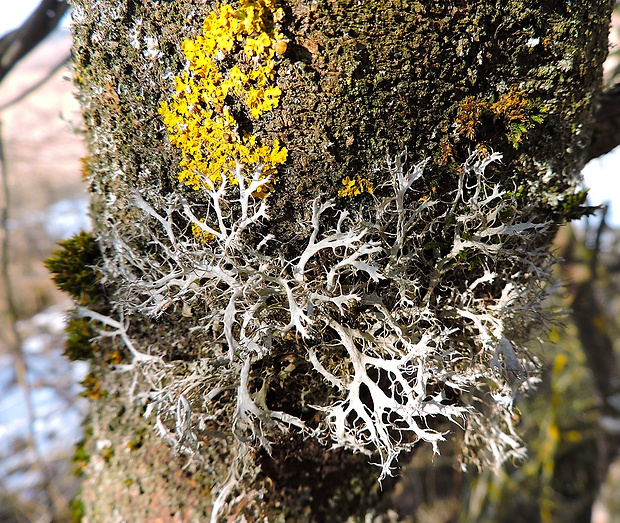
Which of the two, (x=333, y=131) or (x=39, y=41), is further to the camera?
(x=39, y=41)

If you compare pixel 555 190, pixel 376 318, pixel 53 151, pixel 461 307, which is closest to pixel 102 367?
pixel 376 318

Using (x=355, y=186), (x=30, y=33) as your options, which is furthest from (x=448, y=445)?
(x=30, y=33)

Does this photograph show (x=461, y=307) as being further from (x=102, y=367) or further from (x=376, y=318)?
(x=102, y=367)

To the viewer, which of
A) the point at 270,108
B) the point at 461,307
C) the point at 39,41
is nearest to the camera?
the point at 270,108

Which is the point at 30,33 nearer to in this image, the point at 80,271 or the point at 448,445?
the point at 80,271

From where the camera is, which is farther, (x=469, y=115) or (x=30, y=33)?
(x=30, y=33)

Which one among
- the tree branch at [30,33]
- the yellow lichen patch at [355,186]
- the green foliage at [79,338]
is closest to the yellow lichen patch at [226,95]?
the yellow lichen patch at [355,186]

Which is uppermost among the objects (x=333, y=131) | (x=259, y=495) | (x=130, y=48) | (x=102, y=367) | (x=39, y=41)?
(x=39, y=41)
